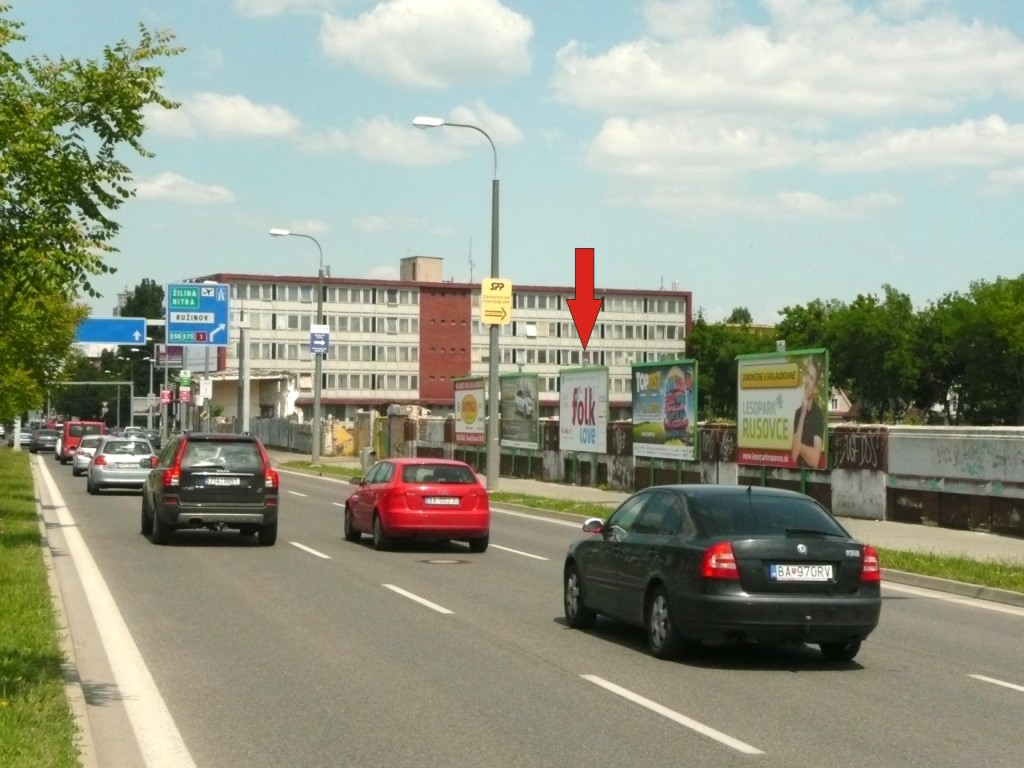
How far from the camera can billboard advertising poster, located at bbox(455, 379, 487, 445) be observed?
50812 millimetres

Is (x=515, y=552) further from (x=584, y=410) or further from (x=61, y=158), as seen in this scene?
(x=584, y=410)

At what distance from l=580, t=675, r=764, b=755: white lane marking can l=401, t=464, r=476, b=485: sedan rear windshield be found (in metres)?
12.0

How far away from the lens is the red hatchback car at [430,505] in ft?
73.7

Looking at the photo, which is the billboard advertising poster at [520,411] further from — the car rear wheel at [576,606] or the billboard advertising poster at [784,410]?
the car rear wheel at [576,606]

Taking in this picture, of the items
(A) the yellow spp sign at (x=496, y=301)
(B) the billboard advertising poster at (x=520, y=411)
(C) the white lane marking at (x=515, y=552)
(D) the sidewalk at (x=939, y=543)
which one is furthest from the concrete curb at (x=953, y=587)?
(B) the billboard advertising poster at (x=520, y=411)

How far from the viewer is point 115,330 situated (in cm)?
5634

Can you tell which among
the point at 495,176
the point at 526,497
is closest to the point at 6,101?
the point at 526,497

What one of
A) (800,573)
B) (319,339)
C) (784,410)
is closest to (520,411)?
(319,339)

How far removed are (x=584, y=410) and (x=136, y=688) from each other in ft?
106

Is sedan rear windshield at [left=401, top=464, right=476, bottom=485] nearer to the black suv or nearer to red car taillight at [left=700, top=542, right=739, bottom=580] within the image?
the black suv

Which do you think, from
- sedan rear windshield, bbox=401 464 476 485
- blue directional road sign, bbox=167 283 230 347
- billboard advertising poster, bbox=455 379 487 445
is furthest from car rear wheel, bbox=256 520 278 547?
blue directional road sign, bbox=167 283 230 347

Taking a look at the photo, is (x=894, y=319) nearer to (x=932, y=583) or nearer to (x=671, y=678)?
(x=932, y=583)

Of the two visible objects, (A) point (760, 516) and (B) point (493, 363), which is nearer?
(A) point (760, 516)
